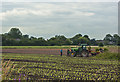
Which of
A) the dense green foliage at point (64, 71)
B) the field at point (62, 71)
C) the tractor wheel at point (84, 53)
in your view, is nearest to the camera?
the field at point (62, 71)

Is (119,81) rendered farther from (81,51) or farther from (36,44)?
(36,44)

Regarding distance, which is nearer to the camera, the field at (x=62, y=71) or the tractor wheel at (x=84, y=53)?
the field at (x=62, y=71)

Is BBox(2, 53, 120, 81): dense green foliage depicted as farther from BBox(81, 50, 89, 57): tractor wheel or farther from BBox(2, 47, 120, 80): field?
BBox(81, 50, 89, 57): tractor wheel

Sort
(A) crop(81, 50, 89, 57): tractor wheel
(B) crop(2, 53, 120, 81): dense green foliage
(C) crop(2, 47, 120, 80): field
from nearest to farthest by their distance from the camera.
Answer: (C) crop(2, 47, 120, 80): field → (B) crop(2, 53, 120, 81): dense green foliage → (A) crop(81, 50, 89, 57): tractor wheel

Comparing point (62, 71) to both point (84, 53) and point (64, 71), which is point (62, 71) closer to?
point (64, 71)

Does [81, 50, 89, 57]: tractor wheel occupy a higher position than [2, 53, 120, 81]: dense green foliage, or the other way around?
[81, 50, 89, 57]: tractor wheel

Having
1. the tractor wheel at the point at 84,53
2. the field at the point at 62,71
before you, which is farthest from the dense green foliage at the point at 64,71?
the tractor wheel at the point at 84,53

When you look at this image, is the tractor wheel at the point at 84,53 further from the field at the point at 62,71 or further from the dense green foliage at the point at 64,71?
the dense green foliage at the point at 64,71

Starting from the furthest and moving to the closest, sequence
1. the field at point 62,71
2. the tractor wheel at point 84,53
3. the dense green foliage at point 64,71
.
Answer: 1. the tractor wheel at point 84,53
2. the dense green foliage at point 64,71
3. the field at point 62,71

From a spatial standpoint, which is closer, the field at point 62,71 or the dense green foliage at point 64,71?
the field at point 62,71

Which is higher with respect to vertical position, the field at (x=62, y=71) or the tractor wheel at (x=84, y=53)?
the tractor wheel at (x=84, y=53)

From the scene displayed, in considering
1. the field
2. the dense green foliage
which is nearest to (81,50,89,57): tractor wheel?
the field

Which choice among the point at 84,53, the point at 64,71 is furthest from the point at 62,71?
the point at 84,53

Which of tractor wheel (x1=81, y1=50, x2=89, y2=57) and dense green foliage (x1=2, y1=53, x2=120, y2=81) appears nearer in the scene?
dense green foliage (x1=2, y1=53, x2=120, y2=81)
